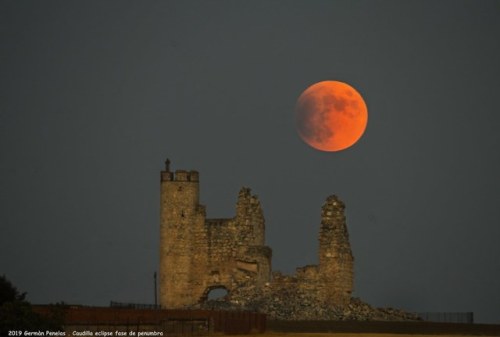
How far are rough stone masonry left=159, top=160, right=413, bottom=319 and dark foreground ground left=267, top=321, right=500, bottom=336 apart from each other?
308 centimetres

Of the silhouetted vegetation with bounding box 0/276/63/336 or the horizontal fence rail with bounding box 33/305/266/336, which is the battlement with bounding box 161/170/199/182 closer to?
the horizontal fence rail with bounding box 33/305/266/336

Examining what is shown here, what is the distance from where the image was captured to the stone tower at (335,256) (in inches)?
2990

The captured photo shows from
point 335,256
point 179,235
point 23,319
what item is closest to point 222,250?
point 179,235

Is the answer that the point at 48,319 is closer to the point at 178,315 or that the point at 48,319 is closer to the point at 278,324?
the point at 178,315

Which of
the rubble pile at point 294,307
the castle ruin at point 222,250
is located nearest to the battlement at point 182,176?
the castle ruin at point 222,250

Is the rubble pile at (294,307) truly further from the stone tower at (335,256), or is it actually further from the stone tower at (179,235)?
the stone tower at (179,235)

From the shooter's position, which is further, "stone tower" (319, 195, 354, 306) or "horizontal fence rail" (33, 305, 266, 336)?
"stone tower" (319, 195, 354, 306)

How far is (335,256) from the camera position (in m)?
76.1

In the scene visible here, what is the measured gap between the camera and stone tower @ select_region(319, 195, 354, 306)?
249 feet

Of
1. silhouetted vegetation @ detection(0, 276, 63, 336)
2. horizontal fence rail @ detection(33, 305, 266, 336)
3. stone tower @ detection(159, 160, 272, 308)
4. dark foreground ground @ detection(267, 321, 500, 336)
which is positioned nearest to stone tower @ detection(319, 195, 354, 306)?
stone tower @ detection(159, 160, 272, 308)

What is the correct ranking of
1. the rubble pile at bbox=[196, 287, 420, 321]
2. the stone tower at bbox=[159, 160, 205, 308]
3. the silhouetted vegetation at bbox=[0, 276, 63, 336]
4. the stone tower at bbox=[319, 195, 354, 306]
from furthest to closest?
the stone tower at bbox=[159, 160, 205, 308]
the stone tower at bbox=[319, 195, 354, 306]
the rubble pile at bbox=[196, 287, 420, 321]
the silhouetted vegetation at bbox=[0, 276, 63, 336]

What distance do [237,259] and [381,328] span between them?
904 cm

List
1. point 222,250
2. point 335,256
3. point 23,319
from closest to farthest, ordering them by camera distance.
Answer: point 23,319, point 335,256, point 222,250

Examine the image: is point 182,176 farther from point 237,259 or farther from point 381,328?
point 381,328
